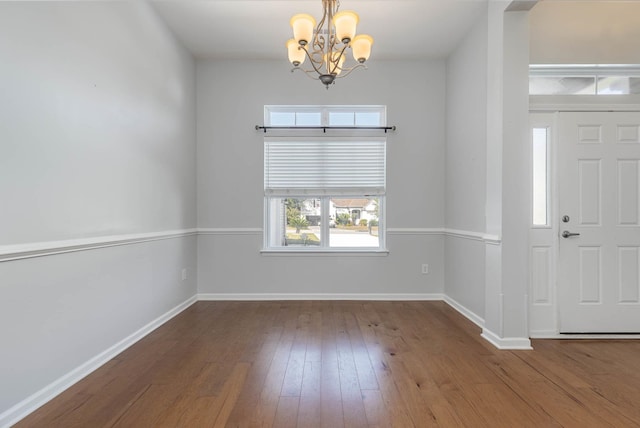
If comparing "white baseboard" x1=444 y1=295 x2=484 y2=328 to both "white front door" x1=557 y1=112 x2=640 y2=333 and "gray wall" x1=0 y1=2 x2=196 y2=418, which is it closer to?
"white front door" x1=557 y1=112 x2=640 y2=333

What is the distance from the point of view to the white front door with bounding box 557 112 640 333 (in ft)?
9.23

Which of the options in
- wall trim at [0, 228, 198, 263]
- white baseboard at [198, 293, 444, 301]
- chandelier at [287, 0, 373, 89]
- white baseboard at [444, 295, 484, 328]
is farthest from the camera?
white baseboard at [198, 293, 444, 301]

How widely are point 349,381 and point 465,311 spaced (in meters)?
1.93

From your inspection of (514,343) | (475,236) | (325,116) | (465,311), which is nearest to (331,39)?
(325,116)

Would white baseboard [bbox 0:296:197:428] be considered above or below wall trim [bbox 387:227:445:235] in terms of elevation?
below

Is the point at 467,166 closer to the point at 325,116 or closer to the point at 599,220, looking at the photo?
the point at 599,220

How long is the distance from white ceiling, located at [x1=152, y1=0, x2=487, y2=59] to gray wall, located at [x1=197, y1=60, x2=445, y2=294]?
246 mm

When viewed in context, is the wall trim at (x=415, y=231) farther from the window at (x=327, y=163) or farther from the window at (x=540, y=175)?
the window at (x=540, y=175)

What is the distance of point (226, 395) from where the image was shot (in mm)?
1909

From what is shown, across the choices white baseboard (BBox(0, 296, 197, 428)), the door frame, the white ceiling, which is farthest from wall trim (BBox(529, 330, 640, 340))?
white baseboard (BBox(0, 296, 197, 428))

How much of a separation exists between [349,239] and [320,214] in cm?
50

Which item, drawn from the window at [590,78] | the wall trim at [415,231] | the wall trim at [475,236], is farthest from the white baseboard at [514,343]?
the window at [590,78]

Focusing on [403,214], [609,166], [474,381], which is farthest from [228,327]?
[609,166]

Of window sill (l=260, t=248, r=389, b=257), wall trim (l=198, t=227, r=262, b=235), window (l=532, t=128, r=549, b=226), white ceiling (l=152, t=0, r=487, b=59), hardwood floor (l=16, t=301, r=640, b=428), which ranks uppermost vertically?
white ceiling (l=152, t=0, r=487, b=59)
